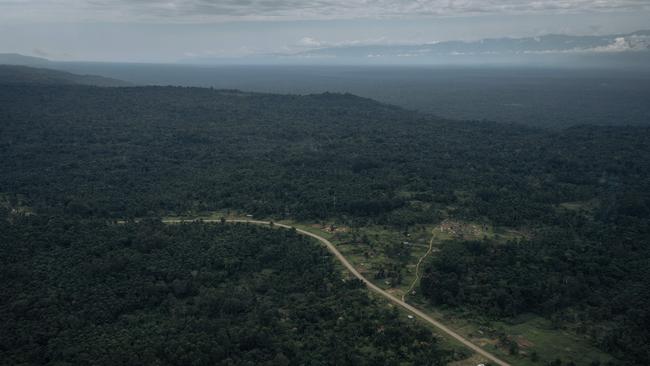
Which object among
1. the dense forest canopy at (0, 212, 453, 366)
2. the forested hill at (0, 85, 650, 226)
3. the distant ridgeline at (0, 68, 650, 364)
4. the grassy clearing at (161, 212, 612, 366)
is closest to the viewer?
the dense forest canopy at (0, 212, 453, 366)

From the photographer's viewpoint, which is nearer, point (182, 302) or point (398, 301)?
point (182, 302)

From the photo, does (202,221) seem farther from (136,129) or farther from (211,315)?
(136,129)

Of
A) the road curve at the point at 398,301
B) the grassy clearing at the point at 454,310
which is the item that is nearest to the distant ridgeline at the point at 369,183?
the grassy clearing at the point at 454,310

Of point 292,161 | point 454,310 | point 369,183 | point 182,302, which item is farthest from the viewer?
point 292,161

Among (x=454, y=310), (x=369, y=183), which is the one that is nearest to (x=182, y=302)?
(x=454, y=310)

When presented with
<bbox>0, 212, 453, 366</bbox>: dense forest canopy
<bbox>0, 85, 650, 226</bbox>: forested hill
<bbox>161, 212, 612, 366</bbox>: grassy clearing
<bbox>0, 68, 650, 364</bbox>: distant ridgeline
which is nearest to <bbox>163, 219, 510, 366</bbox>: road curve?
<bbox>161, 212, 612, 366</bbox>: grassy clearing

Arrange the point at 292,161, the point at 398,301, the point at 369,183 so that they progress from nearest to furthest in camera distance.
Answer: the point at 398,301, the point at 369,183, the point at 292,161

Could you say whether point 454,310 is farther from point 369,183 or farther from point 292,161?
point 292,161

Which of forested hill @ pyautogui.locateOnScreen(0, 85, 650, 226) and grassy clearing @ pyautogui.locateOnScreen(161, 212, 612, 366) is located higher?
forested hill @ pyautogui.locateOnScreen(0, 85, 650, 226)

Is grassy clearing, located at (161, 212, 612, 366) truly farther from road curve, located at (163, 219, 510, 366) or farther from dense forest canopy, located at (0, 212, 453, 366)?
dense forest canopy, located at (0, 212, 453, 366)

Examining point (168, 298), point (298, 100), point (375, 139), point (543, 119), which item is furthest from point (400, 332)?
point (543, 119)
